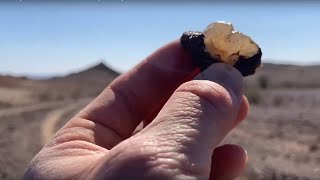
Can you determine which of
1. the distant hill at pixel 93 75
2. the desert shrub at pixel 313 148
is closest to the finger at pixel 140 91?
the desert shrub at pixel 313 148

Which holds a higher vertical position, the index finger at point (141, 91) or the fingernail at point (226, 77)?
the fingernail at point (226, 77)

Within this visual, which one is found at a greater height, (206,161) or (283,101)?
(206,161)

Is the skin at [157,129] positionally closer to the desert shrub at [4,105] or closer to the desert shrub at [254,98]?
the desert shrub at [4,105]

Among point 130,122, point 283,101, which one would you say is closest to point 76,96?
point 283,101

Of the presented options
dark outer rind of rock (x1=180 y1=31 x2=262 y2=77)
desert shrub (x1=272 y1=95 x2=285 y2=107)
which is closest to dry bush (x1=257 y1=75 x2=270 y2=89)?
desert shrub (x1=272 y1=95 x2=285 y2=107)

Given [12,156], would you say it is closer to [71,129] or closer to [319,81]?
[71,129]

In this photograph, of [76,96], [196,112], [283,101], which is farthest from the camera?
[76,96]
